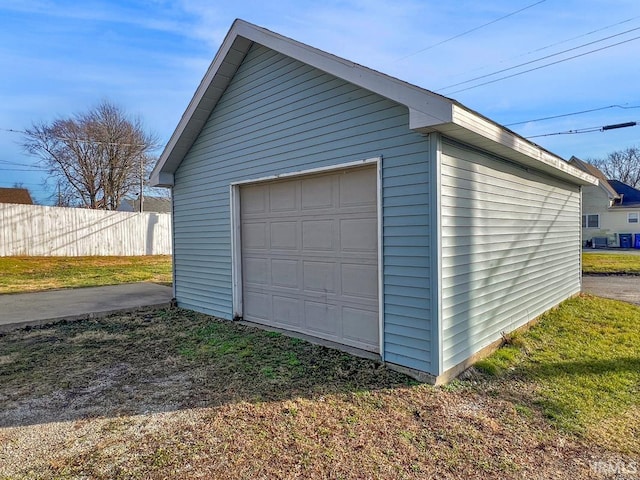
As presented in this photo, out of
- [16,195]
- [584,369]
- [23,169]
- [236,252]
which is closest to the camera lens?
[584,369]

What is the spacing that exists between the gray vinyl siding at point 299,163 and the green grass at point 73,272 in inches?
212

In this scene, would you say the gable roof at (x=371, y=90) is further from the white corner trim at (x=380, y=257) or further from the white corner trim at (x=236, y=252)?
the white corner trim at (x=236, y=252)

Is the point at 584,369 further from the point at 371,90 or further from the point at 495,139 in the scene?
the point at 371,90

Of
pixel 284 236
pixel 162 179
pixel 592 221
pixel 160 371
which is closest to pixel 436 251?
pixel 284 236

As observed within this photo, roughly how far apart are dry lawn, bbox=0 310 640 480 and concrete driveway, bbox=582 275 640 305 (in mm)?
6489

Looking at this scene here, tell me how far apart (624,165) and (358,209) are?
155 feet

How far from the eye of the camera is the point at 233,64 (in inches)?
231

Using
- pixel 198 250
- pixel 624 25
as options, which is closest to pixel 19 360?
pixel 198 250

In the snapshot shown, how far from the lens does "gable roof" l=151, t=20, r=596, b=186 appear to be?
3467 mm

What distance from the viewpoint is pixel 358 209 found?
15.2 feet

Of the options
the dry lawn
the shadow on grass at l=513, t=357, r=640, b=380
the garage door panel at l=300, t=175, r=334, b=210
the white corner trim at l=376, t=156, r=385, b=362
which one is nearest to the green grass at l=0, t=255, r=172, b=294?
the dry lawn

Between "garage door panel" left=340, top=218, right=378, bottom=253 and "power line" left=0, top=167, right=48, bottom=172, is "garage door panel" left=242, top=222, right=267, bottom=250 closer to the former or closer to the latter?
"garage door panel" left=340, top=218, right=378, bottom=253

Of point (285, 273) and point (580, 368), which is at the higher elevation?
point (285, 273)

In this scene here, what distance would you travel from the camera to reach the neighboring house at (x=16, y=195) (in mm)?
26891
